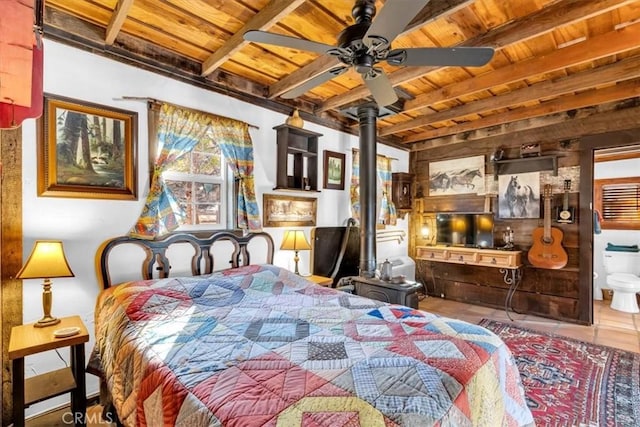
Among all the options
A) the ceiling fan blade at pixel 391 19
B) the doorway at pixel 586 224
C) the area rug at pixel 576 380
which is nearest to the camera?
the ceiling fan blade at pixel 391 19

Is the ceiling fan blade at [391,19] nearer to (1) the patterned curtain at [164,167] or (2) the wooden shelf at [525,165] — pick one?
(1) the patterned curtain at [164,167]

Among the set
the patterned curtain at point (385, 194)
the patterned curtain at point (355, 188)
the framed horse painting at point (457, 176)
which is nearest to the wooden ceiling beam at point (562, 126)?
the framed horse painting at point (457, 176)

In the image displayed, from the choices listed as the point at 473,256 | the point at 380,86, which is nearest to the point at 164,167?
the point at 380,86

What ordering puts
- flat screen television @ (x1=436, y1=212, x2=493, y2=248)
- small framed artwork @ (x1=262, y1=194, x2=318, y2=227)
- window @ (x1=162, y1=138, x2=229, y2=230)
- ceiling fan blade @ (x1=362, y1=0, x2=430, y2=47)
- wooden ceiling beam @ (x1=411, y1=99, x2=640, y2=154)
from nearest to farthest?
ceiling fan blade @ (x1=362, y1=0, x2=430, y2=47)
window @ (x1=162, y1=138, x2=229, y2=230)
small framed artwork @ (x1=262, y1=194, x2=318, y2=227)
wooden ceiling beam @ (x1=411, y1=99, x2=640, y2=154)
flat screen television @ (x1=436, y1=212, x2=493, y2=248)

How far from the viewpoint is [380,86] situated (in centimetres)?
200

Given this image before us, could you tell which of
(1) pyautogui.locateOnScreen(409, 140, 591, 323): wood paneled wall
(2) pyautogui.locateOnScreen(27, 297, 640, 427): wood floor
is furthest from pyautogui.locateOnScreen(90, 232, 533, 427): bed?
(1) pyautogui.locateOnScreen(409, 140, 591, 323): wood paneled wall

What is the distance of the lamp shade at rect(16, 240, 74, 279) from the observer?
172 centimetres

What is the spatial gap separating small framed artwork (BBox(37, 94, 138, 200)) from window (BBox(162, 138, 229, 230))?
13.3 inches

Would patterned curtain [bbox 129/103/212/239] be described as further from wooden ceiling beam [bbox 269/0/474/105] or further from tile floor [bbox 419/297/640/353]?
tile floor [bbox 419/297/640/353]

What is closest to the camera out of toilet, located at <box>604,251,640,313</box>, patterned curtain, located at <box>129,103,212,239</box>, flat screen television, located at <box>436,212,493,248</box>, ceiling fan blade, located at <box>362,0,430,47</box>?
ceiling fan blade, located at <box>362,0,430,47</box>

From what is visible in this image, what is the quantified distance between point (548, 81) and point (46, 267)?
438 centimetres

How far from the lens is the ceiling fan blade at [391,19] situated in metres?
1.26

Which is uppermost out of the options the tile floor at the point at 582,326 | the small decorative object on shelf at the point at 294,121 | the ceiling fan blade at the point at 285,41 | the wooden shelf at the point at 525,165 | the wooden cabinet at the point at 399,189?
the small decorative object on shelf at the point at 294,121

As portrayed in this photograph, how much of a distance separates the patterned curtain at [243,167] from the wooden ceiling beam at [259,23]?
0.57 m
